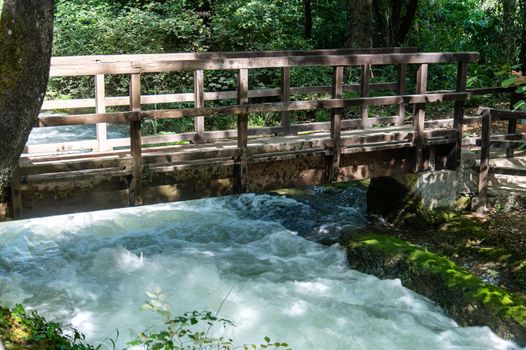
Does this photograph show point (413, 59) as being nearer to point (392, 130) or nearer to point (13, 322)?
point (392, 130)

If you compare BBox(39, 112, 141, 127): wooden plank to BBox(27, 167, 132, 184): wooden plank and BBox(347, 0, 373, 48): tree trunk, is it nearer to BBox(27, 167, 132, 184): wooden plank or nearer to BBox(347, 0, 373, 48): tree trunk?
BBox(27, 167, 132, 184): wooden plank

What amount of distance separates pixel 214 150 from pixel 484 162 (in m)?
4.28

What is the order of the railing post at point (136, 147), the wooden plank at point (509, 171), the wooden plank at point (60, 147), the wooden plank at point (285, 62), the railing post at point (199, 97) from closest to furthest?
the railing post at point (136, 147), the wooden plank at point (285, 62), the wooden plank at point (60, 147), the wooden plank at point (509, 171), the railing post at point (199, 97)

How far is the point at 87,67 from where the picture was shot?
7.08 m

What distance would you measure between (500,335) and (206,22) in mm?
15877

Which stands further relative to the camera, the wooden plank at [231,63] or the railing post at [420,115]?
the railing post at [420,115]

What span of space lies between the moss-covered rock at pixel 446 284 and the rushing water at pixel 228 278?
0.14m

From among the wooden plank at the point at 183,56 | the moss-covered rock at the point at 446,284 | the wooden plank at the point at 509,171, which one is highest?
the wooden plank at the point at 183,56

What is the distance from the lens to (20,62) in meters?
4.06

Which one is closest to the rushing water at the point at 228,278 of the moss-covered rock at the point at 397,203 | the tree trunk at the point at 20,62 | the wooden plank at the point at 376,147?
the moss-covered rock at the point at 397,203

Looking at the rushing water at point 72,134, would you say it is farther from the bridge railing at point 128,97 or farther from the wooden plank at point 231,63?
the wooden plank at point 231,63

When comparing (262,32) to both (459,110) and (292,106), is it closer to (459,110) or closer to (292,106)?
(459,110)

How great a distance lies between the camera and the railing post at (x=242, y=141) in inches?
324

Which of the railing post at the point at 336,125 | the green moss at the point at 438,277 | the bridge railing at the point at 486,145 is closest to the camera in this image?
the green moss at the point at 438,277
